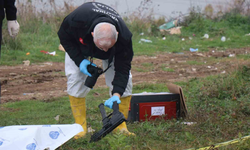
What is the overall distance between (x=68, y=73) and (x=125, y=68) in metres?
0.61

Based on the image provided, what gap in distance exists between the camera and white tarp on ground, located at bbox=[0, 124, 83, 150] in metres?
2.45

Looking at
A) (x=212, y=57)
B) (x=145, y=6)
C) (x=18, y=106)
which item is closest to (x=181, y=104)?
(x=18, y=106)

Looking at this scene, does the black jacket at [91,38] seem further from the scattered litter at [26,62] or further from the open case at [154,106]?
the scattered litter at [26,62]

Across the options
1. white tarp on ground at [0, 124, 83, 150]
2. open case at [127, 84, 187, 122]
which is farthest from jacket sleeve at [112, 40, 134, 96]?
open case at [127, 84, 187, 122]

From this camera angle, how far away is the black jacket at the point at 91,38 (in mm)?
2775

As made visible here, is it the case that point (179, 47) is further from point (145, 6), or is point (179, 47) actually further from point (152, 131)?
point (152, 131)

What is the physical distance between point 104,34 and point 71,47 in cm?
70

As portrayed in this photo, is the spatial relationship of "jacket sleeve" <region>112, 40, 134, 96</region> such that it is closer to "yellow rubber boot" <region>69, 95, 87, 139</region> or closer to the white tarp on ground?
"yellow rubber boot" <region>69, 95, 87, 139</region>

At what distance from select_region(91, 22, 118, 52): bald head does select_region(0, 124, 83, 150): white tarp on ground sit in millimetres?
814

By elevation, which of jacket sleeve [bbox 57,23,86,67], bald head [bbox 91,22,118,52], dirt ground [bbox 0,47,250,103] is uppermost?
bald head [bbox 91,22,118,52]

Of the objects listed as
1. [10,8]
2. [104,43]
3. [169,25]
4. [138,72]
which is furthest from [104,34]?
[169,25]

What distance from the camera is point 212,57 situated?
820 cm

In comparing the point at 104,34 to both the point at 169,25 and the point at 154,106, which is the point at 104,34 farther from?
the point at 169,25

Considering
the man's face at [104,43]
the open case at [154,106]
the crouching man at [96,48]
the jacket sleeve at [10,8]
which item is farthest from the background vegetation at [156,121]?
the jacket sleeve at [10,8]
